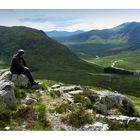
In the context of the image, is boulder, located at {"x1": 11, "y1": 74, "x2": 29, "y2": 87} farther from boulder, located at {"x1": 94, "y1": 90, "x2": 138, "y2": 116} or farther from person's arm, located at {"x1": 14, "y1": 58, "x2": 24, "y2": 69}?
boulder, located at {"x1": 94, "y1": 90, "x2": 138, "y2": 116}

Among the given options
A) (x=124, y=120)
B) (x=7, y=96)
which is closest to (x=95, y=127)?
(x=124, y=120)

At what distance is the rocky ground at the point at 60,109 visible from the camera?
23734 mm

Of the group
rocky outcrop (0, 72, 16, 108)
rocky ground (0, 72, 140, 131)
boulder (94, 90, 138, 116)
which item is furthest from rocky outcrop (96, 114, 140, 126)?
rocky outcrop (0, 72, 16, 108)

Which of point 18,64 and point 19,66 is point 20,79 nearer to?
point 19,66

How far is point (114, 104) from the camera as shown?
30578mm

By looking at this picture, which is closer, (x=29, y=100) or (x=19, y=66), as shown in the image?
(x=29, y=100)

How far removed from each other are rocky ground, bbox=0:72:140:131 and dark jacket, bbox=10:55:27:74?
1.88ft

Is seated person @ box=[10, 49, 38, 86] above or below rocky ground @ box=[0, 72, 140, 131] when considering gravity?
above

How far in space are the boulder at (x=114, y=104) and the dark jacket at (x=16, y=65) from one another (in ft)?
24.1

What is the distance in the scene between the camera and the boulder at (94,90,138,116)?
2928 centimetres

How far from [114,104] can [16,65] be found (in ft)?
30.1

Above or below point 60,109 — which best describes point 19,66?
above

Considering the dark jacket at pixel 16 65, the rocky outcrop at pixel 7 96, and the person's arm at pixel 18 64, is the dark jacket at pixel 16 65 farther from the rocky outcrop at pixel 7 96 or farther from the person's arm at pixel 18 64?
the rocky outcrop at pixel 7 96
